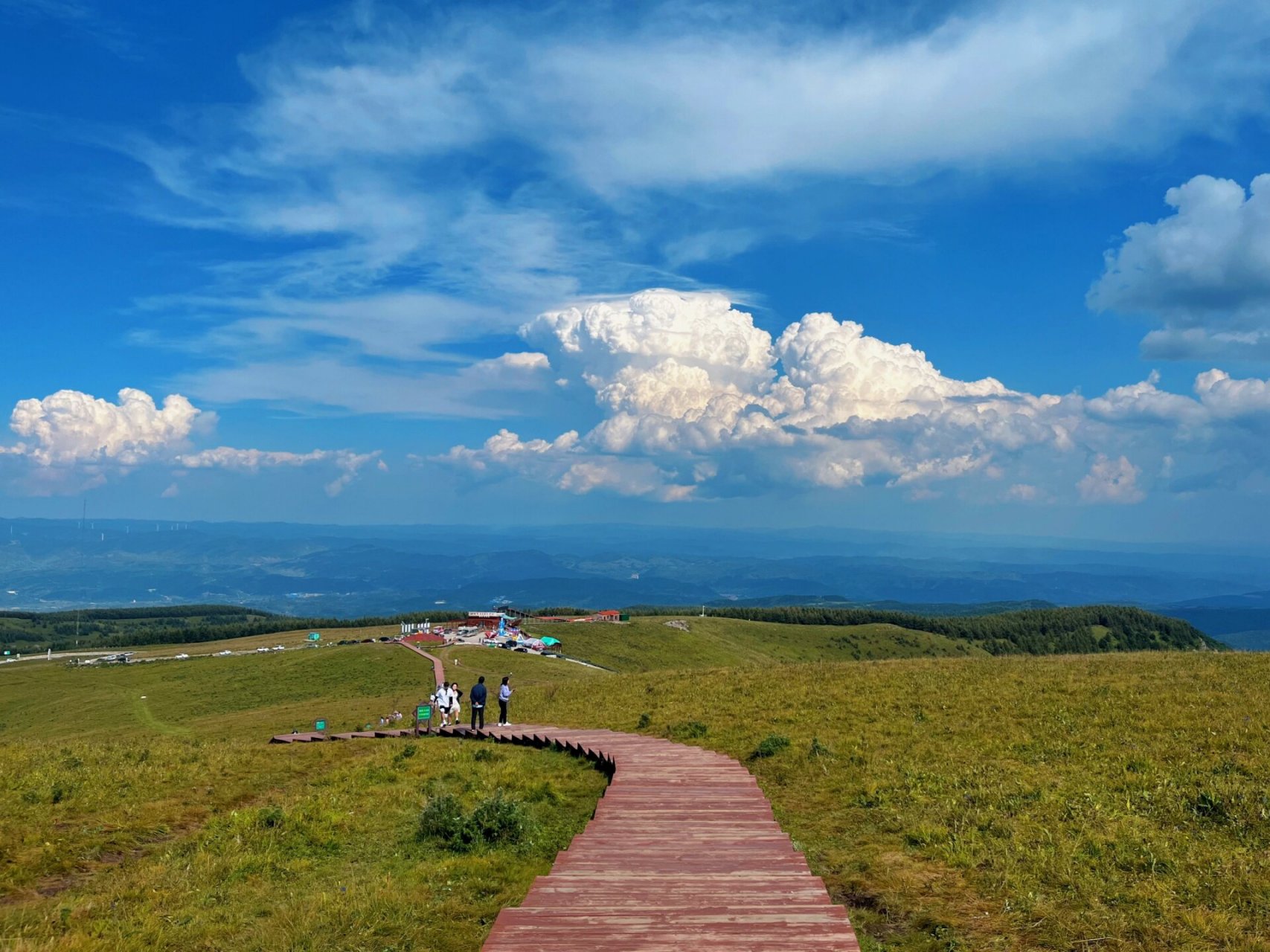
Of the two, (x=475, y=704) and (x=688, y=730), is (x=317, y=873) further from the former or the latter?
(x=475, y=704)

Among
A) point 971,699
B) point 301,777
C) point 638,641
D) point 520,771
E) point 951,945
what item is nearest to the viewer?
point 951,945

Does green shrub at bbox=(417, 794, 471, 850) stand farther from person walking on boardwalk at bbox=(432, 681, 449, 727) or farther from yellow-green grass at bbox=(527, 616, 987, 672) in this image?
yellow-green grass at bbox=(527, 616, 987, 672)

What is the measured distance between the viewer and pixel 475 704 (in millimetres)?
29234

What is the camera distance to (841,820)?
53.6ft

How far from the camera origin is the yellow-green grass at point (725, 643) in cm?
11838

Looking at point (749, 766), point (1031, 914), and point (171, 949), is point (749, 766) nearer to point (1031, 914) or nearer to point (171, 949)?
point (1031, 914)

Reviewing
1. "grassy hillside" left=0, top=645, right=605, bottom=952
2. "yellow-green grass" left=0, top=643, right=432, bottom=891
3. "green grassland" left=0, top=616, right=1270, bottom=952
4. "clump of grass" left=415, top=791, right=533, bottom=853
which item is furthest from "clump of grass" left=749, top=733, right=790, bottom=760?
"yellow-green grass" left=0, top=643, right=432, bottom=891

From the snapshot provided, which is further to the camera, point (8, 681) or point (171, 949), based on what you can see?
point (8, 681)

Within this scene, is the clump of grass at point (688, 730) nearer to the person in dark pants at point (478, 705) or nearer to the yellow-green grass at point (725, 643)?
the person in dark pants at point (478, 705)

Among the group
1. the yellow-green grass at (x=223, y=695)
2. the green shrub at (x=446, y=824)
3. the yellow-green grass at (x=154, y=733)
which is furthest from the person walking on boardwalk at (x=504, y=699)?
the yellow-green grass at (x=223, y=695)

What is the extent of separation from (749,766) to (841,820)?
5066 millimetres

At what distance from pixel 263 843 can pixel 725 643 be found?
131 meters

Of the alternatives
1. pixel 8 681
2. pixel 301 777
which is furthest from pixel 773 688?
pixel 8 681

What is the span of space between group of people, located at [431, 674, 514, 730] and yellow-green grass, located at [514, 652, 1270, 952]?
9.31 feet
